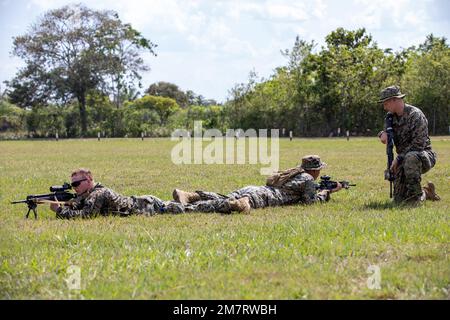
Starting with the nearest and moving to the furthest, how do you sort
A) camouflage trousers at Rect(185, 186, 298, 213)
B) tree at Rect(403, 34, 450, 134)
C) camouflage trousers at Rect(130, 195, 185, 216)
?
1. camouflage trousers at Rect(130, 195, 185, 216)
2. camouflage trousers at Rect(185, 186, 298, 213)
3. tree at Rect(403, 34, 450, 134)

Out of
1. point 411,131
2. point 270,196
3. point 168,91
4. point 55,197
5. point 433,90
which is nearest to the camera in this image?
point 55,197

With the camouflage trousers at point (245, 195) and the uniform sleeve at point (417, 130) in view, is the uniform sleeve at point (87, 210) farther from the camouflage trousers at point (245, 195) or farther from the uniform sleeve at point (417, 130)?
the uniform sleeve at point (417, 130)

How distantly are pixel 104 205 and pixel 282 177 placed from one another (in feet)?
9.58

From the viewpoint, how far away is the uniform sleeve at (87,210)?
9016mm

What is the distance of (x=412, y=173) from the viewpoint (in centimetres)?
1015

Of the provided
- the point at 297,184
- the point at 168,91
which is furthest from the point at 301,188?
the point at 168,91

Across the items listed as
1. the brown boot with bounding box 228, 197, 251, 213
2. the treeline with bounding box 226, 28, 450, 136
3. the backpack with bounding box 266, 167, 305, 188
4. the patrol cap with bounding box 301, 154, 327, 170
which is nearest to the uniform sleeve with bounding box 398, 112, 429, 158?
the patrol cap with bounding box 301, 154, 327, 170

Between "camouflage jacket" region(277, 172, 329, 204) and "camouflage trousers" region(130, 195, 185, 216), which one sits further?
"camouflage jacket" region(277, 172, 329, 204)

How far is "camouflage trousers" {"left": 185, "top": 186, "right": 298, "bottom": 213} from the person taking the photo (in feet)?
31.6

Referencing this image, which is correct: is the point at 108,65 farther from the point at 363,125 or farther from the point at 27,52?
the point at 363,125

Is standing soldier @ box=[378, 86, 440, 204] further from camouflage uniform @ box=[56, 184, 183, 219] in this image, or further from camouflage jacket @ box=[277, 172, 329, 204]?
camouflage uniform @ box=[56, 184, 183, 219]

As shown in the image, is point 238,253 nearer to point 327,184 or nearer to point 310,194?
point 310,194
